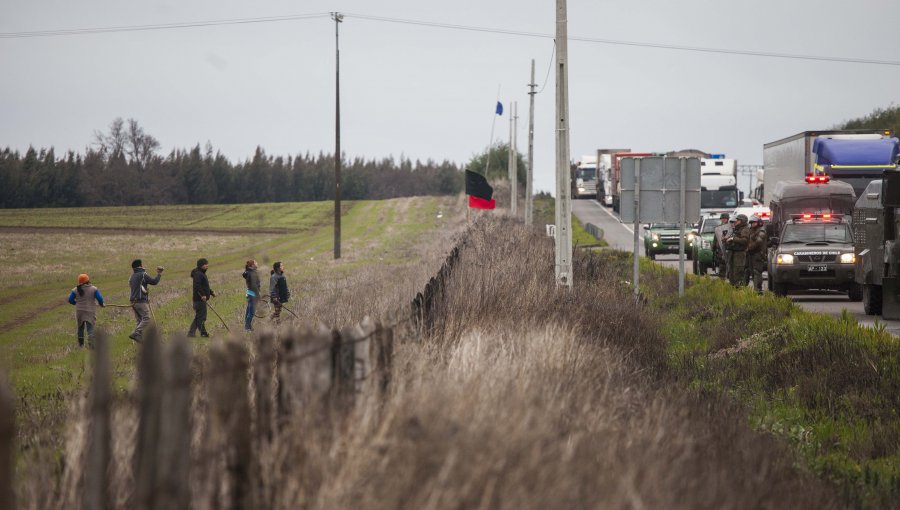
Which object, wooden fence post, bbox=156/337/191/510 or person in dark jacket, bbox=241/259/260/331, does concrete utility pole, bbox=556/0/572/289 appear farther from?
wooden fence post, bbox=156/337/191/510

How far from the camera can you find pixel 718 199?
54.5 m

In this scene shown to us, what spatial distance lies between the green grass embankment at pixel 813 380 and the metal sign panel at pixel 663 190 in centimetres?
324

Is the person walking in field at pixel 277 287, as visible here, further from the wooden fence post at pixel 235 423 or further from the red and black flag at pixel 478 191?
the red and black flag at pixel 478 191

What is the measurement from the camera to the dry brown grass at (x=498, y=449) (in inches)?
201

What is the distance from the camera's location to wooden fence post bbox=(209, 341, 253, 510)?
489 centimetres

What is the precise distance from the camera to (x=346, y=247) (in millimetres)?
62594

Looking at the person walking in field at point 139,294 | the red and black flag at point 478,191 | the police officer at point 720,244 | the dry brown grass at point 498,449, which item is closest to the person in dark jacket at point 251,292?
the person walking in field at point 139,294

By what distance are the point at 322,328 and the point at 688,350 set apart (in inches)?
446

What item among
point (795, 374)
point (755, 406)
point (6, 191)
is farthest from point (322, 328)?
point (6, 191)

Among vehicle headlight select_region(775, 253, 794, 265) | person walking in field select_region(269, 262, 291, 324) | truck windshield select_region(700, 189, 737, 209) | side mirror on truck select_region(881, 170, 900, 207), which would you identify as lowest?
person walking in field select_region(269, 262, 291, 324)

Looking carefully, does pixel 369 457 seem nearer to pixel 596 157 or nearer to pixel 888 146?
pixel 888 146

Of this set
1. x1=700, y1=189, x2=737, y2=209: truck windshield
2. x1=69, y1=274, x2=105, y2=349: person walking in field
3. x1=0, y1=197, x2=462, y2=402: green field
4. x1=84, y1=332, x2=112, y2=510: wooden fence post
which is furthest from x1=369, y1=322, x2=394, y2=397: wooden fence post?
x1=700, y1=189, x2=737, y2=209: truck windshield

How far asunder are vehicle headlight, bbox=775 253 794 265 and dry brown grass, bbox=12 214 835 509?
16.4m

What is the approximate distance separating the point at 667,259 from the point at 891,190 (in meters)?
27.2
